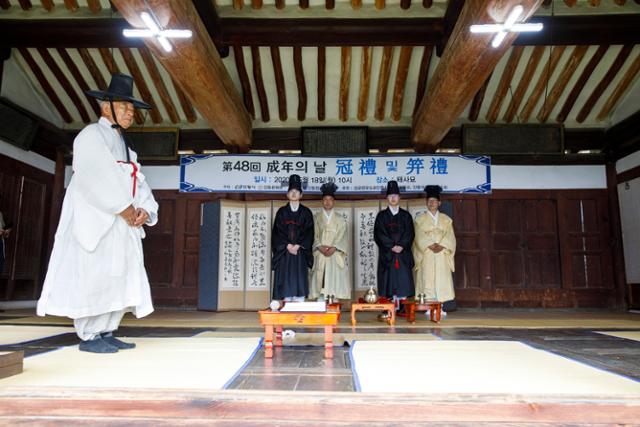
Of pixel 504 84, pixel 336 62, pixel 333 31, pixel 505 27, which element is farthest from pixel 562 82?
pixel 333 31

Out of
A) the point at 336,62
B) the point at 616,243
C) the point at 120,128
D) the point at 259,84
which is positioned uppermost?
the point at 336,62

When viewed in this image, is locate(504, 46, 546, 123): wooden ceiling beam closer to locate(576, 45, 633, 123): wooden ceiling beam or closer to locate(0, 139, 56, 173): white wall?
locate(576, 45, 633, 123): wooden ceiling beam

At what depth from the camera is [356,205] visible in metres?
6.45

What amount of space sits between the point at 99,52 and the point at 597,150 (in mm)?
6847

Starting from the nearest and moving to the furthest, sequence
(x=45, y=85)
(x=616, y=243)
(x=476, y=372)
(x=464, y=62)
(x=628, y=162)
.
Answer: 1. (x=476, y=372)
2. (x=464, y=62)
3. (x=45, y=85)
4. (x=628, y=162)
5. (x=616, y=243)

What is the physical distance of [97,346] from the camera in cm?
238

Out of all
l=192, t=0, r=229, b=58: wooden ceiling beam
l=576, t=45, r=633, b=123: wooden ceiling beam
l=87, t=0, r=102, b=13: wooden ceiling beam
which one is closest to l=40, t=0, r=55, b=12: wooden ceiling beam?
l=87, t=0, r=102, b=13: wooden ceiling beam

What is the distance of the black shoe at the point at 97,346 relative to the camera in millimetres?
2365

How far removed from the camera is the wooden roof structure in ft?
13.5

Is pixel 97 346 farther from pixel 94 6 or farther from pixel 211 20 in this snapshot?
pixel 94 6

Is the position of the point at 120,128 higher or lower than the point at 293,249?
higher

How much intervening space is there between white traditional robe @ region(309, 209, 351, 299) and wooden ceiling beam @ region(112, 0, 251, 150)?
165 cm

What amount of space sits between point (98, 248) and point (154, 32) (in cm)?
172

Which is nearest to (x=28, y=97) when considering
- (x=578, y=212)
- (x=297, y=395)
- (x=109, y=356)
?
(x=109, y=356)
